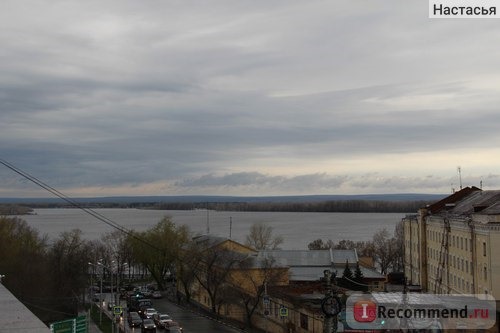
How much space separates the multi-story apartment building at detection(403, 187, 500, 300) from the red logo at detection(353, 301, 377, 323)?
12134 mm

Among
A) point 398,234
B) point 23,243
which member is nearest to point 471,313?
point 23,243

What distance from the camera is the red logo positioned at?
885 inches

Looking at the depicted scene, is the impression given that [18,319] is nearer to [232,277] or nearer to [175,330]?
[175,330]

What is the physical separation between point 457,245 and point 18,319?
37.7 metres

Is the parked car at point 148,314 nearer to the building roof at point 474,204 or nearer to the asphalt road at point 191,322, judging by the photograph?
the asphalt road at point 191,322

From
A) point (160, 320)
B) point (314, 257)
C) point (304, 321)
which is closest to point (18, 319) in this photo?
point (304, 321)

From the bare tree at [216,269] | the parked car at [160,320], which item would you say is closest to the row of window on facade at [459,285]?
the bare tree at [216,269]

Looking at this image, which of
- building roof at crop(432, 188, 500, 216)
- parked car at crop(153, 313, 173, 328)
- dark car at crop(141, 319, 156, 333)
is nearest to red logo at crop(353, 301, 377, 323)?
building roof at crop(432, 188, 500, 216)

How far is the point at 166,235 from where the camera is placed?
65.0 metres

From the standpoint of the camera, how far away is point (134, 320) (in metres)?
39.8

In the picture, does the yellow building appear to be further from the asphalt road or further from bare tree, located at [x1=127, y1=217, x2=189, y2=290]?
bare tree, located at [x1=127, y1=217, x2=189, y2=290]

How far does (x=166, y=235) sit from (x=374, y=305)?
147ft

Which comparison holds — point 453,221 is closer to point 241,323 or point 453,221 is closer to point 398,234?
point 241,323

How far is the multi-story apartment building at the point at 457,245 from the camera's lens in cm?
3312
